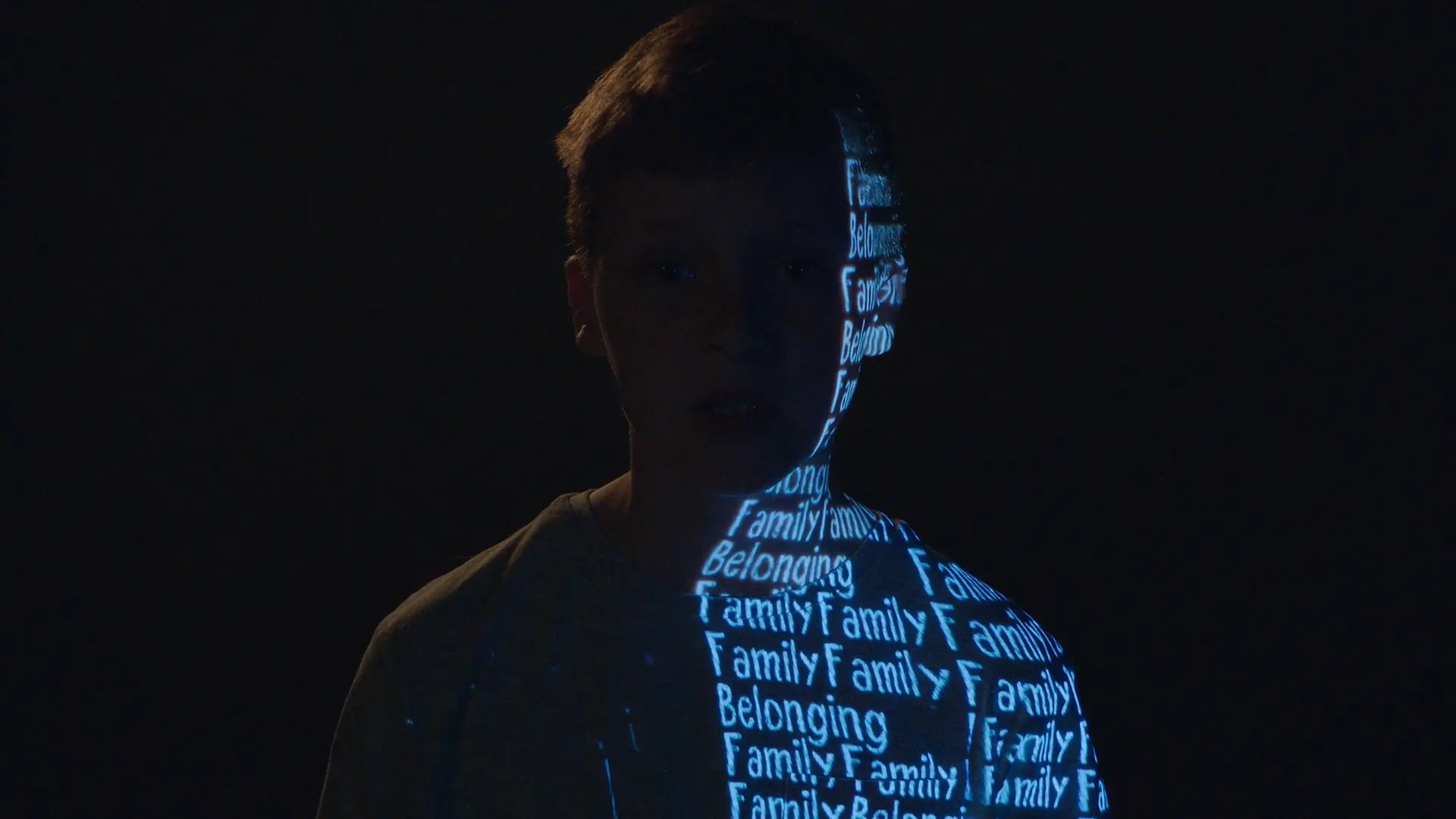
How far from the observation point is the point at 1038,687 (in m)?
1.07

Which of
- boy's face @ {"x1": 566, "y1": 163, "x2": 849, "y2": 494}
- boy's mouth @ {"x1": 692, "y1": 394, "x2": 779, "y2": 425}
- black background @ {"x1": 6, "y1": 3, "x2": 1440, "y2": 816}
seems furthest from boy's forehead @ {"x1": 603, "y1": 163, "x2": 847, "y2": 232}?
black background @ {"x1": 6, "y1": 3, "x2": 1440, "y2": 816}

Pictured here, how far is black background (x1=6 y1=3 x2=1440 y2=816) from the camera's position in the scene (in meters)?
1.34

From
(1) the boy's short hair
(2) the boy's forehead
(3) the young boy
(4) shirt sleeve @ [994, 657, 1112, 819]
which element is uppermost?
(1) the boy's short hair

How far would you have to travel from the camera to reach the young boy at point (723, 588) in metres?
1.01

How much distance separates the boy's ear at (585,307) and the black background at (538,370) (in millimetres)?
358

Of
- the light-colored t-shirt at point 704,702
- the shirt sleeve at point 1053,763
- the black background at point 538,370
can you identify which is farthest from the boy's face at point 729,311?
the black background at point 538,370

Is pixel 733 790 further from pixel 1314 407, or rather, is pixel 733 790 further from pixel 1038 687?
pixel 1314 407

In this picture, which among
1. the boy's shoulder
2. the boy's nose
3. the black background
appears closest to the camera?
the boy's nose

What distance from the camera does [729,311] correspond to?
3.25 feet

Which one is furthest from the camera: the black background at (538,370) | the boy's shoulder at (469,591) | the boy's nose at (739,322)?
the black background at (538,370)

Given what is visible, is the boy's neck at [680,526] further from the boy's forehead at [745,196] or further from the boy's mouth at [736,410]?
the boy's forehead at [745,196]

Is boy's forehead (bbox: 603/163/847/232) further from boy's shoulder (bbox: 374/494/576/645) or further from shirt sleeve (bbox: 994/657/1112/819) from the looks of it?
shirt sleeve (bbox: 994/657/1112/819)

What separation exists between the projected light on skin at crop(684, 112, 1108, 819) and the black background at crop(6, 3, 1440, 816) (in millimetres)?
318

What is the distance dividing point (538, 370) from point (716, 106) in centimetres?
54
